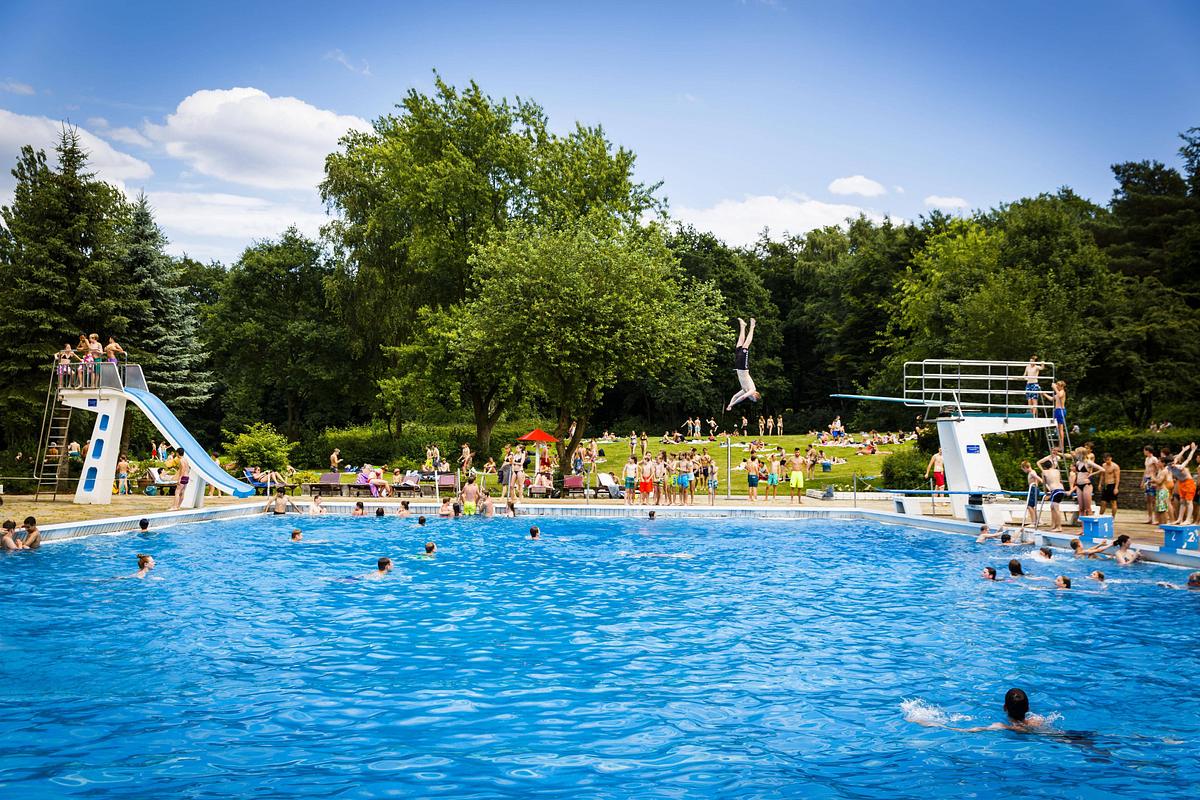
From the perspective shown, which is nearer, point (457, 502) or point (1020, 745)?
point (1020, 745)

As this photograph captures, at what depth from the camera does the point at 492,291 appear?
31406mm

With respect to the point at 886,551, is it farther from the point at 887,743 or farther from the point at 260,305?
the point at 260,305

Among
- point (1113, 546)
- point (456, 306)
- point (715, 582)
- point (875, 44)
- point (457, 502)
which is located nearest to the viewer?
point (715, 582)

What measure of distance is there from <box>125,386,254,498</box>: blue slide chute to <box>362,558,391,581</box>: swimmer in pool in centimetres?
948

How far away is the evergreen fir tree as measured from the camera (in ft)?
112

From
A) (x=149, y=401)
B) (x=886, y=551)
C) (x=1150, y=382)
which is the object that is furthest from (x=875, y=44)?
(x=149, y=401)

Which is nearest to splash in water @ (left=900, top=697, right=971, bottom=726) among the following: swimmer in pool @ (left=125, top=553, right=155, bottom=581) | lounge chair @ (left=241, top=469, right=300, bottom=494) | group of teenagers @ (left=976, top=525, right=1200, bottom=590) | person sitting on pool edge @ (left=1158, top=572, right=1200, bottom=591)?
group of teenagers @ (left=976, top=525, right=1200, bottom=590)

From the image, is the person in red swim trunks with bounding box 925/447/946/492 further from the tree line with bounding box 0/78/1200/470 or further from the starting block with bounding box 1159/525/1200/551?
the starting block with bounding box 1159/525/1200/551

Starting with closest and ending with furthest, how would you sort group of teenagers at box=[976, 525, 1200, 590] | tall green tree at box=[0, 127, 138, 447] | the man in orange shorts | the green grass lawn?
group of teenagers at box=[976, 525, 1200, 590] < the man in orange shorts < tall green tree at box=[0, 127, 138, 447] < the green grass lawn

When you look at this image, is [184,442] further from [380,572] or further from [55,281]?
[55,281]

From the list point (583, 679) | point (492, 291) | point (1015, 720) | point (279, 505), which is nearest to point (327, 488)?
point (279, 505)

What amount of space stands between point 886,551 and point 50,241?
32.1 meters

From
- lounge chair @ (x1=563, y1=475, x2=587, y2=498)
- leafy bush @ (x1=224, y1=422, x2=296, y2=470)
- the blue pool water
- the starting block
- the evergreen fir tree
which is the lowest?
the blue pool water

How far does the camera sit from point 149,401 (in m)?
23.6
